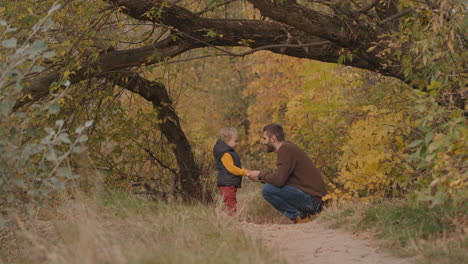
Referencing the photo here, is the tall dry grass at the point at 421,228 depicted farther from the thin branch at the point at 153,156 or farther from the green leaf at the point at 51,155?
the thin branch at the point at 153,156

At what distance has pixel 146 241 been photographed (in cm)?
414

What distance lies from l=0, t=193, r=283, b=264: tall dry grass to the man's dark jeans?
191 cm

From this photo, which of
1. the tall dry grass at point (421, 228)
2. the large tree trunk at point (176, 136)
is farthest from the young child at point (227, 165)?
the tall dry grass at point (421, 228)

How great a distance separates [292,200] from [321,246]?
2571 millimetres

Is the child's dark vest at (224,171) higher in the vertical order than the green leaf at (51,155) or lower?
lower

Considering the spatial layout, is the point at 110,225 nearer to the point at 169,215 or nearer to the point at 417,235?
the point at 169,215

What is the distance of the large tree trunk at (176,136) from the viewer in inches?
361

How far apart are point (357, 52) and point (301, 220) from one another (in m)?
2.17

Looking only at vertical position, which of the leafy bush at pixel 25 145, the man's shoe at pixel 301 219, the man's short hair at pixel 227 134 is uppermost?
the leafy bush at pixel 25 145

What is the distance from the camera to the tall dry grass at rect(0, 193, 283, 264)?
357 cm

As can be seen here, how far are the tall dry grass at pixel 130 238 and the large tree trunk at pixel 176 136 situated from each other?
129 inches

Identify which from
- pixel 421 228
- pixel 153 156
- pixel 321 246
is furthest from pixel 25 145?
pixel 153 156

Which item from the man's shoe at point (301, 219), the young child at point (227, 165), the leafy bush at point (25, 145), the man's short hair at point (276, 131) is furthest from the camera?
the young child at point (227, 165)

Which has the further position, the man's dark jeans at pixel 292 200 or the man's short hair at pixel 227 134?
the man's short hair at pixel 227 134
